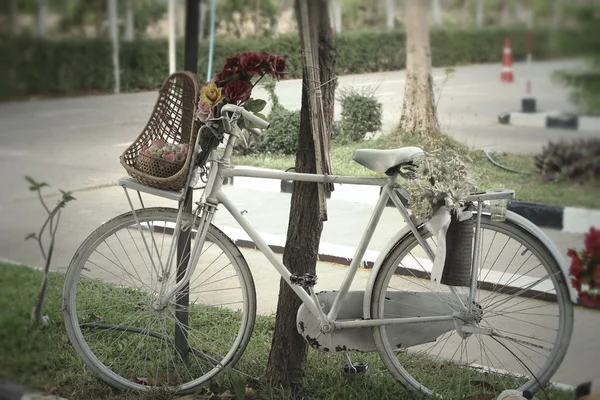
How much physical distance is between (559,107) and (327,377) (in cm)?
145

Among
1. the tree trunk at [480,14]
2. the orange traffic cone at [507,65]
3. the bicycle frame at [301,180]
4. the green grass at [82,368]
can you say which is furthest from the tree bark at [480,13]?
the green grass at [82,368]

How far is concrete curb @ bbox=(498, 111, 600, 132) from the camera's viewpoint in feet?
11.1

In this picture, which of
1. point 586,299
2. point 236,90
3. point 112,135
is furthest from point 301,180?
point 112,135

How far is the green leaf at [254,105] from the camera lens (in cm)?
382

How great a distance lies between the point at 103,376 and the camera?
3.96 m

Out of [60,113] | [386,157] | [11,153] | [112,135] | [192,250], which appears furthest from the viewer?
[112,135]

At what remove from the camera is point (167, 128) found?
3875 mm

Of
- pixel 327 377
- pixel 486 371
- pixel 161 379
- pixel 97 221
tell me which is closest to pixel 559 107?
pixel 486 371

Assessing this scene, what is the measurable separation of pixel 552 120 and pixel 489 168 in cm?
53

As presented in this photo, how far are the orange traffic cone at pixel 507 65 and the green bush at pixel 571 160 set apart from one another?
1.08 feet

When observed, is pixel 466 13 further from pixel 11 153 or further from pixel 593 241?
pixel 11 153

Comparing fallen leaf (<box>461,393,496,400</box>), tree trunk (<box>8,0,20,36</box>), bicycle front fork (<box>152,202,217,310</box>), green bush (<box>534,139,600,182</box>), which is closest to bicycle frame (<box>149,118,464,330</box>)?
bicycle front fork (<box>152,202,217,310</box>)

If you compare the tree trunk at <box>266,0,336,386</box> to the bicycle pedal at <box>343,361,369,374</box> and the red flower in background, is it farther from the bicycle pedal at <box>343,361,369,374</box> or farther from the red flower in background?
the red flower in background

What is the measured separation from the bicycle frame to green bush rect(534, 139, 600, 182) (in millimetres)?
553
